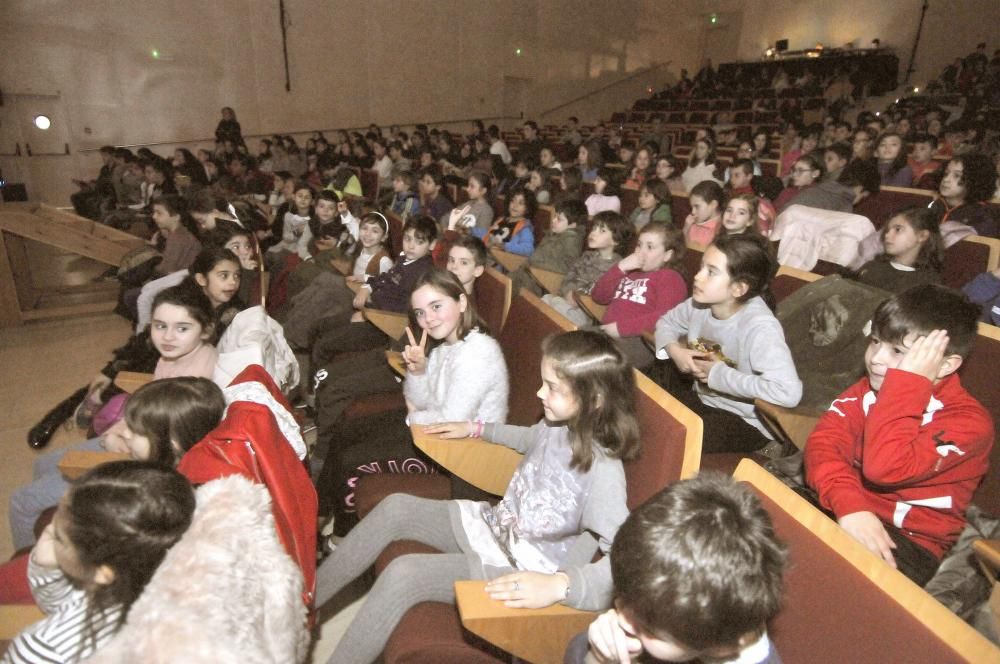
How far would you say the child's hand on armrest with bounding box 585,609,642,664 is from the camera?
0.98 m

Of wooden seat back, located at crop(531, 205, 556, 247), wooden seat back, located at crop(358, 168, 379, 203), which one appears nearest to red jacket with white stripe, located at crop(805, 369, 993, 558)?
wooden seat back, located at crop(531, 205, 556, 247)

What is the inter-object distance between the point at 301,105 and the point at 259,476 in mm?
10880

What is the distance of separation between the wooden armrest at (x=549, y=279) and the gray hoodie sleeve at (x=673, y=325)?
3.56ft

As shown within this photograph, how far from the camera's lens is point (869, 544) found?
1.23 m

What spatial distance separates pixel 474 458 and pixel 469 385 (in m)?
0.27

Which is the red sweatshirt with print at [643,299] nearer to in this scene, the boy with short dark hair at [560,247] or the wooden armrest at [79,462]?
the boy with short dark hair at [560,247]

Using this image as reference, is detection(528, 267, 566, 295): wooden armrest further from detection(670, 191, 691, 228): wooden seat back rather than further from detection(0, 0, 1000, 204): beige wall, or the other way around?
detection(0, 0, 1000, 204): beige wall

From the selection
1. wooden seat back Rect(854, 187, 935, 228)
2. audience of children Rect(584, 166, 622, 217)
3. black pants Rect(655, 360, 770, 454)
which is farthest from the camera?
audience of children Rect(584, 166, 622, 217)

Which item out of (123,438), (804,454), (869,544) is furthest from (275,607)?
(804,454)

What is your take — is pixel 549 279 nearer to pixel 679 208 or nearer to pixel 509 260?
pixel 509 260

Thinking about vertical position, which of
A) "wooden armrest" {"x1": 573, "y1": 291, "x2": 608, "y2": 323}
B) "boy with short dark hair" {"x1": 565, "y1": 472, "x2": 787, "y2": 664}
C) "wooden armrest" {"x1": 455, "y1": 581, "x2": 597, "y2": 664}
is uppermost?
"boy with short dark hair" {"x1": 565, "y1": 472, "x2": 787, "y2": 664}

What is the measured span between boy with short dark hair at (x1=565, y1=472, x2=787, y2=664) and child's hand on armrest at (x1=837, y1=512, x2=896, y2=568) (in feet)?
1.53

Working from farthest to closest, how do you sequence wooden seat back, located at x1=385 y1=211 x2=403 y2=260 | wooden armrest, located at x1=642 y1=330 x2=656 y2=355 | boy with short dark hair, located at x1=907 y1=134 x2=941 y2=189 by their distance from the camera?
boy with short dark hair, located at x1=907 y1=134 x2=941 y2=189 → wooden seat back, located at x1=385 y1=211 x2=403 y2=260 → wooden armrest, located at x1=642 y1=330 x2=656 y2=355

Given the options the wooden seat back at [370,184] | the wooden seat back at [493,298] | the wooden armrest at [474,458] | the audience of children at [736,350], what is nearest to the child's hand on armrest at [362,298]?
the wooden seat back at [493,298]
